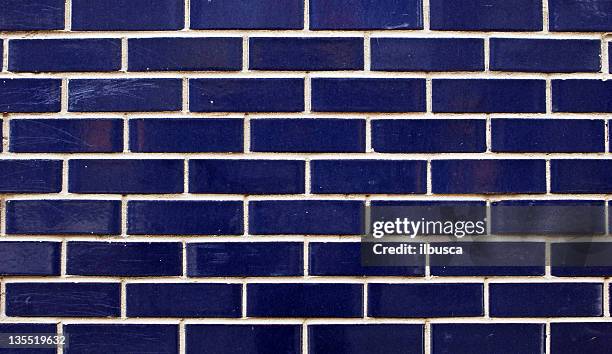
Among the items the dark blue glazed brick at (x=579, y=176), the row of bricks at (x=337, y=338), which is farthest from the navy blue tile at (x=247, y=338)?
the dark blue glazed brick at (x=579, y=176)

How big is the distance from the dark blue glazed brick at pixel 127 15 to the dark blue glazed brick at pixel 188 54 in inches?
1.7

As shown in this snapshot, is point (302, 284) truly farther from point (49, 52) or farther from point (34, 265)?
point (49, 52)

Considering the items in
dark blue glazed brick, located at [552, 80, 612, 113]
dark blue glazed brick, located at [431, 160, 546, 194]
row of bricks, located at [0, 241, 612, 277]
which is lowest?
row of bricks, located at [0, 241, 612, 277]

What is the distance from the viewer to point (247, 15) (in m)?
1.33

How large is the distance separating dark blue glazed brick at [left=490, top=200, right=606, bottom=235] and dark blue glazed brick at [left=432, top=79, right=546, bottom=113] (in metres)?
0.26

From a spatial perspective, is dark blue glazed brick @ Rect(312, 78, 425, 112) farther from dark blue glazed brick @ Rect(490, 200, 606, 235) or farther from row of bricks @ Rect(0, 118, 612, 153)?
dark blue glazed brick @ Rect(490, 200, 606, 235)

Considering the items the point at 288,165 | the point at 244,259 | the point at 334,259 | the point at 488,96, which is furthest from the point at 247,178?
the point at 488,96

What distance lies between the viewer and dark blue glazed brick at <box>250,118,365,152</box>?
4.34 ft

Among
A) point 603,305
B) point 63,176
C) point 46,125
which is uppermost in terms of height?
point 46,125

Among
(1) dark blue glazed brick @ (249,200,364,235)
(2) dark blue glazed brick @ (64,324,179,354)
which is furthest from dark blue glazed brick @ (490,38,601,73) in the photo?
(2) dark blue glazed brick @ (64,324,179,354)

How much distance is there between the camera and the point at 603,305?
1.33m

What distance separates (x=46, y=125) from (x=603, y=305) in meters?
1.58

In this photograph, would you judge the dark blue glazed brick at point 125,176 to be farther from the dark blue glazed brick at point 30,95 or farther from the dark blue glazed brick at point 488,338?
the dark blue glazed brick at point 488,338

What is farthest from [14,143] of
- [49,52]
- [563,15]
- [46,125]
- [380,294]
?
[563,15]
